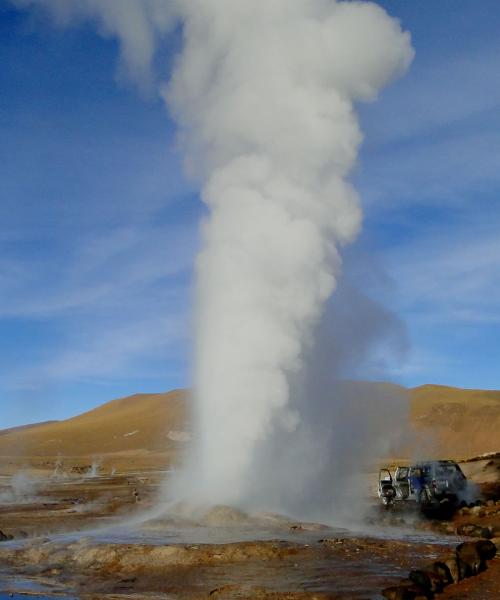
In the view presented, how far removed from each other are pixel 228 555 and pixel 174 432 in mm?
82325

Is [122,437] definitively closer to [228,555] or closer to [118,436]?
[118,436]

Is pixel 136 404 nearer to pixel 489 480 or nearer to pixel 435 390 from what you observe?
pixel 435 390

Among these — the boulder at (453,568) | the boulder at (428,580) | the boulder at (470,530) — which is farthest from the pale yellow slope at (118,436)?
the boulder at (428,580)

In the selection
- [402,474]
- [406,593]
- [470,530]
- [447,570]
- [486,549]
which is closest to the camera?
[406,593]

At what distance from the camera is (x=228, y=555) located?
13.3m

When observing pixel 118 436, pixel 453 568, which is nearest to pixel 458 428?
pixel 118 436

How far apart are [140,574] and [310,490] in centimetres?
1063

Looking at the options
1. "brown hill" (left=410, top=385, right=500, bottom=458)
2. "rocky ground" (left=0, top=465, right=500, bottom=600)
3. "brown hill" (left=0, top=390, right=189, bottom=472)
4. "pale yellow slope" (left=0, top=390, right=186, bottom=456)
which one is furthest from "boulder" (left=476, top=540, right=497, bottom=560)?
"pale yellow slope" (left=0, top=390, right=186, bottom=456)

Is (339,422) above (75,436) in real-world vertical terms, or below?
below

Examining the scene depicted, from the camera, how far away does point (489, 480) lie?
30.8 meters

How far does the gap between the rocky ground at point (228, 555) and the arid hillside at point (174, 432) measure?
39.7 ft

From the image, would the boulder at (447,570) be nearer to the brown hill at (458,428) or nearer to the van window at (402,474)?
the van window at (402,474)

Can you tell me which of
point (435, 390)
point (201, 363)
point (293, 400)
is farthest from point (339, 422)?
point (435, 390)

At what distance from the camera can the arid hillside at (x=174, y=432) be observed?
6481cm
